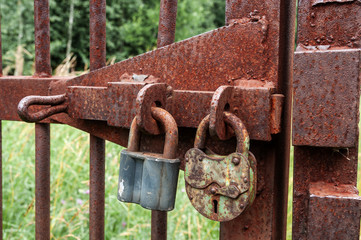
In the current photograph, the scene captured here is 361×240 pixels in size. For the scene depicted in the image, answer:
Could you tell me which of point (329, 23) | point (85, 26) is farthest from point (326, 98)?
point (85, 26)

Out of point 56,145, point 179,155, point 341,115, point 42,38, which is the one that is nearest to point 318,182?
point 341,115

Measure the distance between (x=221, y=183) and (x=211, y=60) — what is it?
227mm

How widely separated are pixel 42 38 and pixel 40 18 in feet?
0.15

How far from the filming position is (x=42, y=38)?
869mm

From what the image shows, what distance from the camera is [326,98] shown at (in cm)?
55

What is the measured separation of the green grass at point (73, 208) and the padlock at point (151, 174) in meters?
1.01

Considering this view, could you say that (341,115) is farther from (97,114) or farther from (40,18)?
(40,18)

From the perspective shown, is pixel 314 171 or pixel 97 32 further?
pixel 97 32

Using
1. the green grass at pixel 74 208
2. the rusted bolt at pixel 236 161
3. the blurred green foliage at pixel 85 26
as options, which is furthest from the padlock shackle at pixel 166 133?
the blurred green foliage at pixel 85 26

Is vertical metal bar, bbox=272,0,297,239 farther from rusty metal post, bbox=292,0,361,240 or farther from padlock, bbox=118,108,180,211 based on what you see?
padlock, bbox=118,108,180,211

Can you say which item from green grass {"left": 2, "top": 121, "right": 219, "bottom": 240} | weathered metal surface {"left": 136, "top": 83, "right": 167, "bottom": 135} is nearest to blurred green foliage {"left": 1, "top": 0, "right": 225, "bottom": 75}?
green grass {"left": 2, "top": 121, "right": 219, "bottom": 240}

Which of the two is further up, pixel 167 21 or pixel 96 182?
pixel 167 21

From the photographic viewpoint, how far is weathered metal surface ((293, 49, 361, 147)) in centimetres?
54

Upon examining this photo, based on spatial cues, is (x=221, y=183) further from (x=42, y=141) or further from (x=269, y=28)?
(x=42, y=141)
